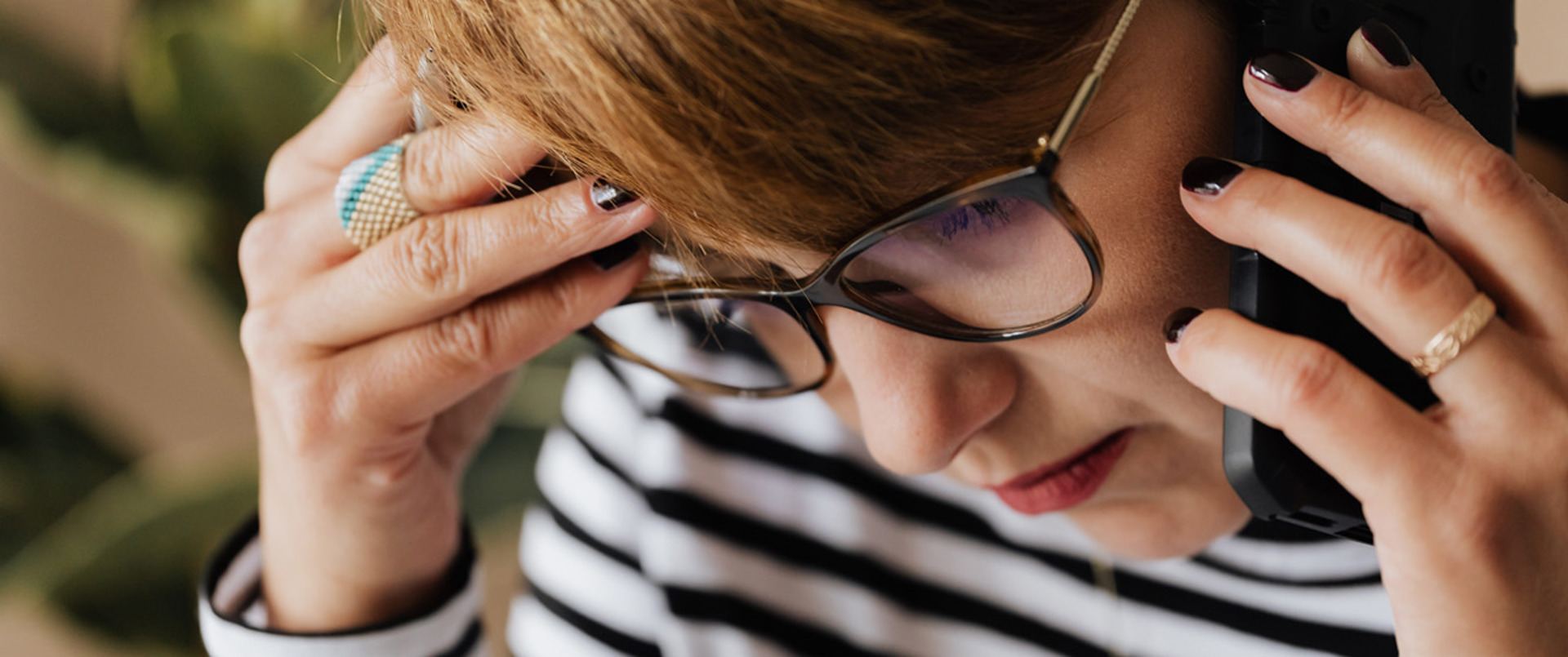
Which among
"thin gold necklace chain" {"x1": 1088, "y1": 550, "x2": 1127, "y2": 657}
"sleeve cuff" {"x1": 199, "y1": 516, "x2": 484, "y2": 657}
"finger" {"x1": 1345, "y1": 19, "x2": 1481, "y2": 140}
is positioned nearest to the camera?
"finger" {"x1": 1345, "y1": 19, "x2": 1481, "y2": 140}

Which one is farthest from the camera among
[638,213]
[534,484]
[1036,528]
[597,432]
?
[534,484]

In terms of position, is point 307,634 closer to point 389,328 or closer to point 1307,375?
point 389,328

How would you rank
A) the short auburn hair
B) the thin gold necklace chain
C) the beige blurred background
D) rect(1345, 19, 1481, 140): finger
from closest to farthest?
the short auburn hair < rect(1345, 19, 1481, 140): finger < the thin gold necklace chain < the beige blurred background

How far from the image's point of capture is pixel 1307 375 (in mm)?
496

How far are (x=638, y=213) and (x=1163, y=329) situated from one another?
29 centimetres

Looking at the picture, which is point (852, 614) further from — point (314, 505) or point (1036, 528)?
point (314, 505)

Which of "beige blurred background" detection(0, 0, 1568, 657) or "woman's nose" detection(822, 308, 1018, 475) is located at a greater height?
"woman's nose" detection(822, 308, 1018, 475)

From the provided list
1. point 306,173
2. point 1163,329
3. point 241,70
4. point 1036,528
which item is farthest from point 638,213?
point 241,70

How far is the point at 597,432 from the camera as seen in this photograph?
3.73 feet

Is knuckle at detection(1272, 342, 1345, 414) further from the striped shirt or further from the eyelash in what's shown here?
the striped shirt

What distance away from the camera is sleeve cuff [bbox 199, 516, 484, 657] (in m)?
0.87

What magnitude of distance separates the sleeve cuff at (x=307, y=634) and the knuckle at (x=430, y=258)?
0.38 m

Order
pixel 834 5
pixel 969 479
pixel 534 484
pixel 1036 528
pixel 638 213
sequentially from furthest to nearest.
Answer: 1. pixel 534 484
2. pixel 1036 528
3. pixel 969 479
4. pixel 638 213
5. pixel 834 5

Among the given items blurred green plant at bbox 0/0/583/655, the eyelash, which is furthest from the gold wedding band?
blurred green plant at bbox 0/0/583/655
